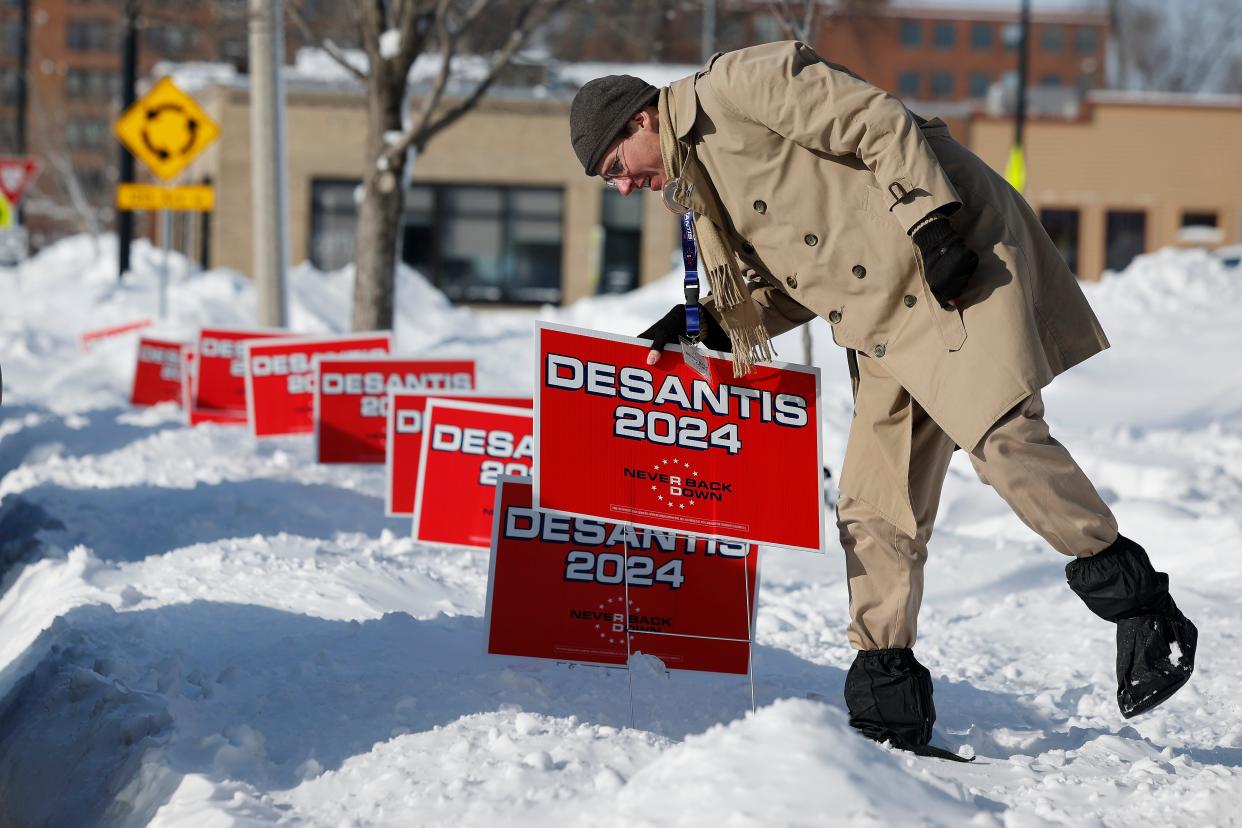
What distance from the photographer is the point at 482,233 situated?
2864 centimetres

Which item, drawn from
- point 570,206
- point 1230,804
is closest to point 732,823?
point 1230,804

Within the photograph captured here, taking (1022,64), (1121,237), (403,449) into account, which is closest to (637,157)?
(403,449)

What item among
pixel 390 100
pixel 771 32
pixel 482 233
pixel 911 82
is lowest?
pixel 482 233

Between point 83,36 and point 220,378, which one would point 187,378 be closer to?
point 220,378

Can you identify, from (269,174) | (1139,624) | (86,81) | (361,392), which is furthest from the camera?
(86,81)

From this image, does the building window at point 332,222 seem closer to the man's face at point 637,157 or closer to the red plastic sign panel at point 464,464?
the red plastic sign panel at point 464,464

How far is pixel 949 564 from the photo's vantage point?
273 inches

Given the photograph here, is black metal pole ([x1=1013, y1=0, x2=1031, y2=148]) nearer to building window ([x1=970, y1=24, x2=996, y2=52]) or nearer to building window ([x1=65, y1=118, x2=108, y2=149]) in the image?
building window ([x1=65, y1=118, x2=108, y2=149])

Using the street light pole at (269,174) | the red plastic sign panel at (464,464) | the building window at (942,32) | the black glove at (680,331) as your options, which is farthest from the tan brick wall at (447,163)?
the building window at (942,32)

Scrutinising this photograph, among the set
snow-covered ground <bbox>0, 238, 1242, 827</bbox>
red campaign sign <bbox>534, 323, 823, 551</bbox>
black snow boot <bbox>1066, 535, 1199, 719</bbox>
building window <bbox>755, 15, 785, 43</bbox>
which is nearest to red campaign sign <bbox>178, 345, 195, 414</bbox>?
snow-covered ground <bbox>0, 238, 1242, 827</bbox>

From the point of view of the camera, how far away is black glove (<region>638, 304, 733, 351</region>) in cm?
386

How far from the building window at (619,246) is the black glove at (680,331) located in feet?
80.1

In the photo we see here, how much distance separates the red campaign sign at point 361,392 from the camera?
25.9 ft

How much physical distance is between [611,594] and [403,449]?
2.65 meters
